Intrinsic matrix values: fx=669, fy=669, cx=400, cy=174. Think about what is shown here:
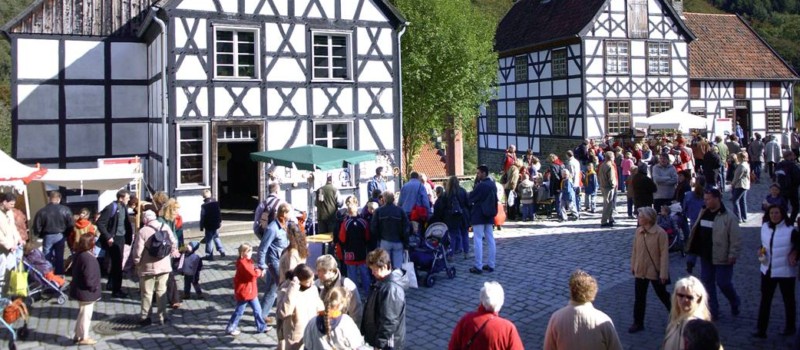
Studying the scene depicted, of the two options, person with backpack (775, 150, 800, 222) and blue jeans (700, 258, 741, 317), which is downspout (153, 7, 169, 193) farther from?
person with backpack (775, 150, 800, 222)

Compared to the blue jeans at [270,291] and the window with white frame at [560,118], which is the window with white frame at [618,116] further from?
the blue jeans at [270,291]

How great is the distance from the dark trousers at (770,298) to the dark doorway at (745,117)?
30151mm

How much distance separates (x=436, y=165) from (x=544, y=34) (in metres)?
9.88

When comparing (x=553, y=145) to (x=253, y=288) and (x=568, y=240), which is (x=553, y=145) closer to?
(x=568, y=240)

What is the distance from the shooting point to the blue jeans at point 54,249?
37.1 feet

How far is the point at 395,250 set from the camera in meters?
10.1

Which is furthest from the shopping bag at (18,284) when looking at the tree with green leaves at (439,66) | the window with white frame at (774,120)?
the window with white frame at (774,120)

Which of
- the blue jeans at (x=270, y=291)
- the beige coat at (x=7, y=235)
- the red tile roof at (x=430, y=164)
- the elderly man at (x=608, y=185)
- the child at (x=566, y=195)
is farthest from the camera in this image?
the red tile roof at (x=430, y=164)

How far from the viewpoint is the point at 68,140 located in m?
18.8

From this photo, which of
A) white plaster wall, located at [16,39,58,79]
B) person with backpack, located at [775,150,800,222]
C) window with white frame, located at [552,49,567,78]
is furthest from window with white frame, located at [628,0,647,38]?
white plaster wall, located at [16,39,58,79]

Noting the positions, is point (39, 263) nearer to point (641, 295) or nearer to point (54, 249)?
point (54, 249)

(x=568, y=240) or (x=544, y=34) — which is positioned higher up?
(x=544, y=34)

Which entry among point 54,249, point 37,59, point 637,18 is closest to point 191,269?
point 54,249

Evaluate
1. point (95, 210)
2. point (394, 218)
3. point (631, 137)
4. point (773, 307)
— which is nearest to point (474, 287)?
point (394, 218)
